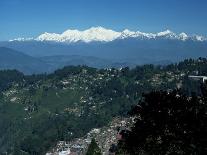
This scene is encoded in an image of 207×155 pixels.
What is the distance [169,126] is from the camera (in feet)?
96.8

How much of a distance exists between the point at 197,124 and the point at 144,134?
3.04 meters

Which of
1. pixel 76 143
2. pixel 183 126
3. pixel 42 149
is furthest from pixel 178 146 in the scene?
pixel 42 149

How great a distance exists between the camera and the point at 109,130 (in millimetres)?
184875

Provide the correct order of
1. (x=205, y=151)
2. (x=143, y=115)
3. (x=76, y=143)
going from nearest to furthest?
(x=205, y=151) → (x=143, y=115) → (x=76, y=143)

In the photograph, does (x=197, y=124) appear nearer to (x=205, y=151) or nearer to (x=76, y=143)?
(x=205, y=151)

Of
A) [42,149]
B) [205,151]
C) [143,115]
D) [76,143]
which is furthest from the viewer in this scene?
[42,149]

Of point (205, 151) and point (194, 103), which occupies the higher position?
point (194, 103)

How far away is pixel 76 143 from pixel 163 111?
15268 centimetres

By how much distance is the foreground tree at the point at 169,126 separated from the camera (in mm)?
29312

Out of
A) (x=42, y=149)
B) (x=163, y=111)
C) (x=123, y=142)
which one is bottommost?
(x=42, y=149)

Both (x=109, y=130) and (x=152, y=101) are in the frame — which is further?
(x=109, y=130)

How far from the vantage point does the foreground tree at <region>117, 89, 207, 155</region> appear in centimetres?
2931

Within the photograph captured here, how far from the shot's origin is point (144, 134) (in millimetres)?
30250

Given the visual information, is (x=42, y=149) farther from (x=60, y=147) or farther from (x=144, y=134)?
(x=144, y=134)
